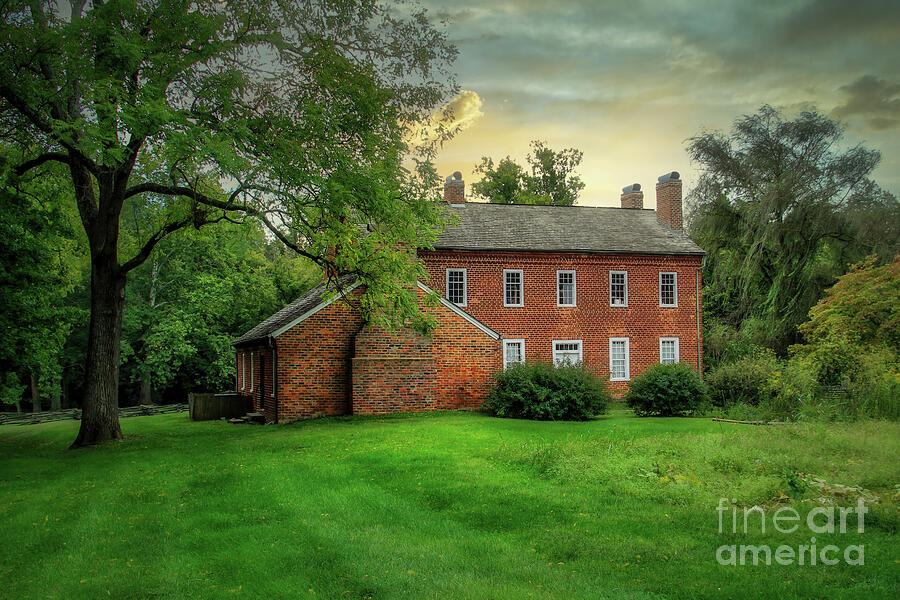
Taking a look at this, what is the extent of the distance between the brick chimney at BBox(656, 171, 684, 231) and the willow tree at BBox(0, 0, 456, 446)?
63.5ft

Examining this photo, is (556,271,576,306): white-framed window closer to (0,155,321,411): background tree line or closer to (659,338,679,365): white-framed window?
(659,338,679,365): white-framed window

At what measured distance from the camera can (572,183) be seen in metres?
53.1

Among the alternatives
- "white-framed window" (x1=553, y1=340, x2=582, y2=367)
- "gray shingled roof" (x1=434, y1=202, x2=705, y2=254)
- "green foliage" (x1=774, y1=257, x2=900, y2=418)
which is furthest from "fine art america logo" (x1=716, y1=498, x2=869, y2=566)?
"gray shingled roof" (x1=434, y1=202, x2=705, y2=254)

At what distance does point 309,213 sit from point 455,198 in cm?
1785

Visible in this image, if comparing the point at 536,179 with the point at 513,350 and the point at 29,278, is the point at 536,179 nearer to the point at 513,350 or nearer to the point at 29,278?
the point at 513,350

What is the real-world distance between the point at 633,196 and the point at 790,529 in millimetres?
31777

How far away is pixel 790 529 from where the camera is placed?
22.8ft

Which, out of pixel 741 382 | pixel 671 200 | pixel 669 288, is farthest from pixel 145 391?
pixel 741 382

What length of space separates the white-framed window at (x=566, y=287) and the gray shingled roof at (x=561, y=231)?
119 centimetres

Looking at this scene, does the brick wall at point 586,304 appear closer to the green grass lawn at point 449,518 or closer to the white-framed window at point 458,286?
the white-framed window at point 458,286

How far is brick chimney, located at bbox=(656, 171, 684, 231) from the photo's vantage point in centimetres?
3391

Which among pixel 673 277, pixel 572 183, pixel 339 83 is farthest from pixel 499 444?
pixel 572 183

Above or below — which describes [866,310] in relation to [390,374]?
above

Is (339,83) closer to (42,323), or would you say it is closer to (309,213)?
(309,213)
